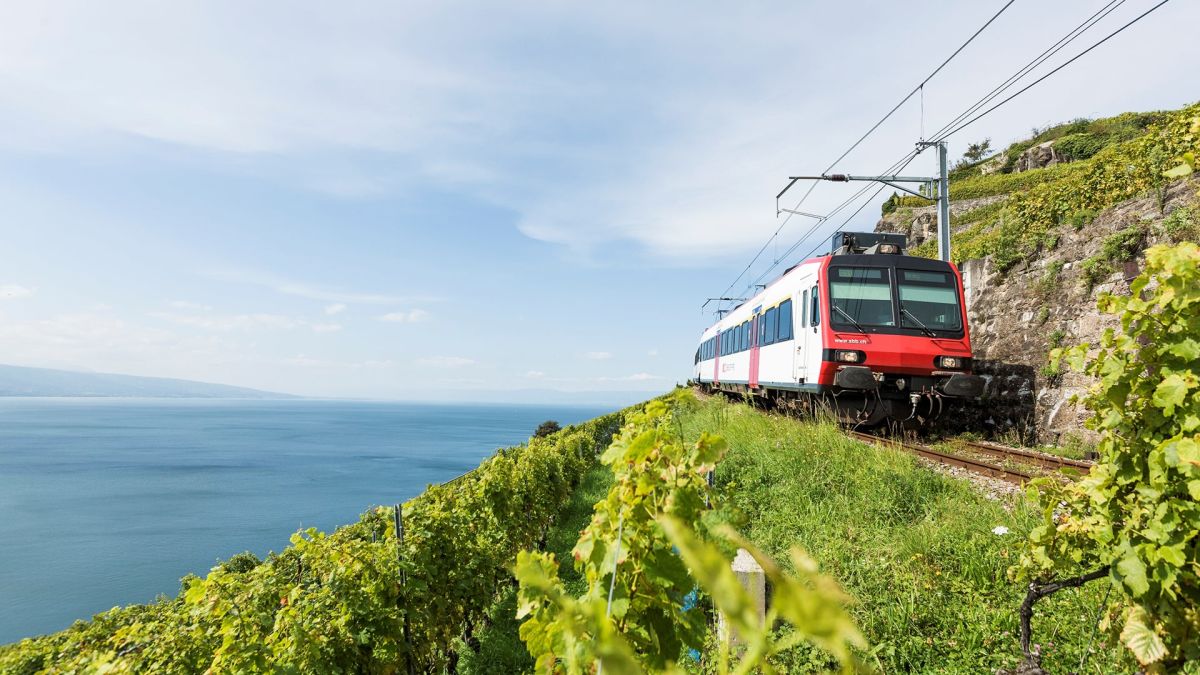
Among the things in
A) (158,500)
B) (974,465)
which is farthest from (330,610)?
(158,500)

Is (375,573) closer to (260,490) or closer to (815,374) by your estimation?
(815,374)

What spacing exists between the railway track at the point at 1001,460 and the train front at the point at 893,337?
0.83 m

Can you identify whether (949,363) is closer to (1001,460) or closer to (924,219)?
(1001,460)

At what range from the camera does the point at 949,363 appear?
10.5m

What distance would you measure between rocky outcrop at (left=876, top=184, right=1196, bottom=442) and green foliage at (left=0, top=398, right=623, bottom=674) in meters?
10.3

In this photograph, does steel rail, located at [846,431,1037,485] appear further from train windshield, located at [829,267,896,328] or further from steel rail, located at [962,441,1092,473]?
train windshield, located at [829,267,896,328]

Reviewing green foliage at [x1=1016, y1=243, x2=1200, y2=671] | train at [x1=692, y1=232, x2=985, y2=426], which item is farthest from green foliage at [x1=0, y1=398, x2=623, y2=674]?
train at [x1=692, y1=232, x2=985, y2=426]

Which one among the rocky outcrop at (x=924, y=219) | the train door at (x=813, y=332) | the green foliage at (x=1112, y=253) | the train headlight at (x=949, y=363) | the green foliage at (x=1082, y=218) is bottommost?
the train headlight at (x=949, y=363)

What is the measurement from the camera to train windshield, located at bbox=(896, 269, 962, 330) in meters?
10.8

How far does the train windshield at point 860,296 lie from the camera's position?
35.3 ft

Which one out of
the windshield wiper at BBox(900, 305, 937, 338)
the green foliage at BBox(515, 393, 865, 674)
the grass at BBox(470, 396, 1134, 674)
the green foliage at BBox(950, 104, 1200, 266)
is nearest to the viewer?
the green foliage at BBox(515, 393, 865, 674)

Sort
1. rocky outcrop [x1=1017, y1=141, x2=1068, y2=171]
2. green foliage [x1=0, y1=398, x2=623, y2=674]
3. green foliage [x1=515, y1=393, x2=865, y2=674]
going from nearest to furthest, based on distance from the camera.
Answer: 1. green foliage [x1=515, y1=393, x2=865, y2=674]
2. green foliage [x1=0, y1=398, x2=623, y2=674]
3. rocky outcrop [x1=1017, y1=141, x2=1068, y2=171]

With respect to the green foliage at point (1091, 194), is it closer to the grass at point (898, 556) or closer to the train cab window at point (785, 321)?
the train cab window at point (785, 321)

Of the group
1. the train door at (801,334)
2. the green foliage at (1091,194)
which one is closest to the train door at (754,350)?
the train door at (801,334)
